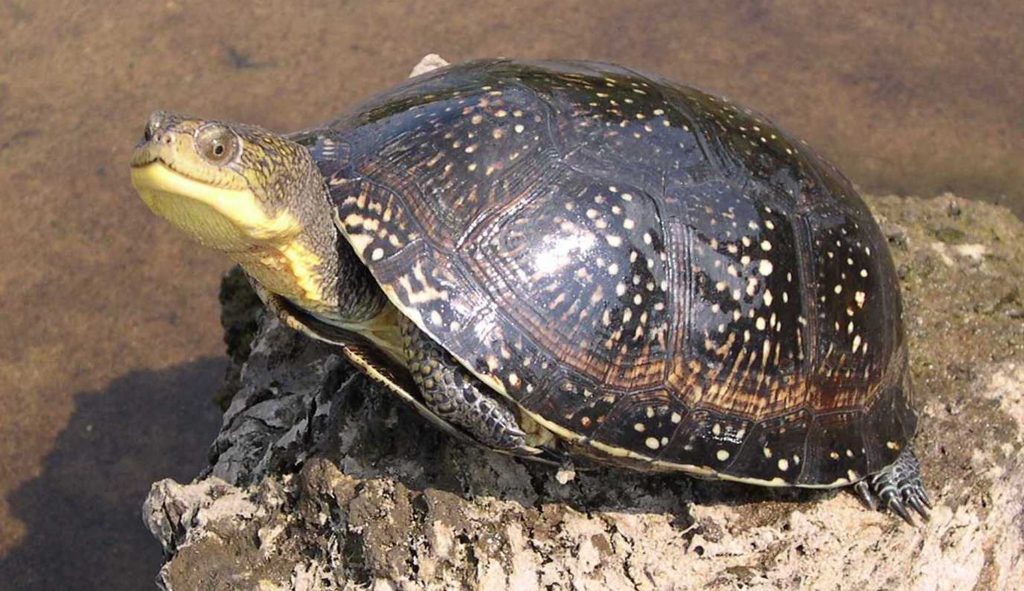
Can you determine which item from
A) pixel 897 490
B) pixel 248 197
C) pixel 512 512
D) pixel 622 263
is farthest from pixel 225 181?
pixel 897 490

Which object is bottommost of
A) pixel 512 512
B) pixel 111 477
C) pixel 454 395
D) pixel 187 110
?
pixel 111 477

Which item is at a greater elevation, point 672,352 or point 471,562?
point 672,352

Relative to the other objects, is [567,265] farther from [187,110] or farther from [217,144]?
[187,110]

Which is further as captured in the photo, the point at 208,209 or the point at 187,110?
the point at 187,110

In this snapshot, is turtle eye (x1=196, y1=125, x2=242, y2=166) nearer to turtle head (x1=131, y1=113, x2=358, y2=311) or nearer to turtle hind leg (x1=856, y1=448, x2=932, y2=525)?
turtle head (x1=131, y1=113, x2=358, y2=311)

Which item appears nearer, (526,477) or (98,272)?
(526,477)

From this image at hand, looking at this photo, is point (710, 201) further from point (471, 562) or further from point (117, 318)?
point (117, 318)

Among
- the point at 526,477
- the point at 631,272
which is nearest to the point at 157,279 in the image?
the point at 526,477

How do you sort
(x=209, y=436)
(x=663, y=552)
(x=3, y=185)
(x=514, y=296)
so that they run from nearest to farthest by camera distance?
1. (x=514, y=296)
2. (x=663, y=552)
3. (x=209, y=436)
4. (x=3, y=185)
